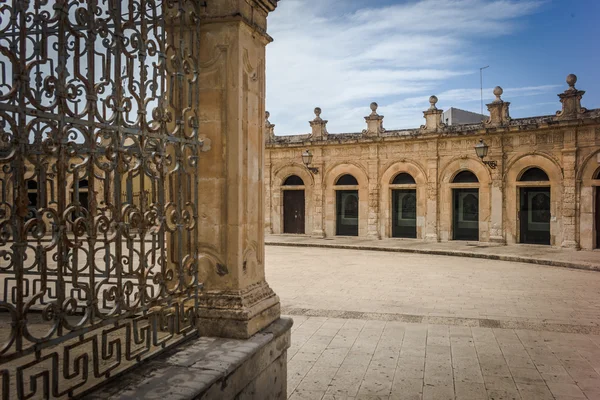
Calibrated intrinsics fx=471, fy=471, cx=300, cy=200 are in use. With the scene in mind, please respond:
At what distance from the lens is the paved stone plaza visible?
4723 millimetres

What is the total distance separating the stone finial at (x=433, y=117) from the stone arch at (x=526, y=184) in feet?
10.6

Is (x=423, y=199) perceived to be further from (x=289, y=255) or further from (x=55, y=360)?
(x=55, y=360)

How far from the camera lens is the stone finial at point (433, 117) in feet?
64.6

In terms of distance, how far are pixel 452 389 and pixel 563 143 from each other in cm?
1537

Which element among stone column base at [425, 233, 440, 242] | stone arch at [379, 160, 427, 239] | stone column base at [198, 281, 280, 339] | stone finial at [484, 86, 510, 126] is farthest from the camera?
stone arch at [379, 160, 427, 239]

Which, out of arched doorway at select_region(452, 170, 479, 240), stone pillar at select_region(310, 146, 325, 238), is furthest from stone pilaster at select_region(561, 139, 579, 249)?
stone pillar at select_region(310, 146, 325, 238)

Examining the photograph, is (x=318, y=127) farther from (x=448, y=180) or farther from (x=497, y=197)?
(x=497, y=197)

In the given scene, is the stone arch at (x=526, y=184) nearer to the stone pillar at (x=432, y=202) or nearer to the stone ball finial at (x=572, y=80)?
the stone ball finial at (x=572, y=80)

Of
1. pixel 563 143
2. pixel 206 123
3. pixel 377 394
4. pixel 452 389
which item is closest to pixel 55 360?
pixel 206 123

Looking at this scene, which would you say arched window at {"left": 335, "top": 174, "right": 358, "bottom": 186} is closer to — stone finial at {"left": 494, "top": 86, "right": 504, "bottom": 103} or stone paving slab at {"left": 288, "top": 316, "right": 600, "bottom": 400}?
stone finial at {"left": 494, "top": 86, "right": 504, "bottom": 103}

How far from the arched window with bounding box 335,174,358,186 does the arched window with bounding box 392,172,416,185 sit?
1901 millimetres

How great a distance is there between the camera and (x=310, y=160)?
825 inches

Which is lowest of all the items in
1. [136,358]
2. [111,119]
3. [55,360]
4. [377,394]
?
[377,394]

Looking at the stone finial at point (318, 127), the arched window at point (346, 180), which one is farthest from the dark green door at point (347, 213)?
the stone finial at point (318, 127)
